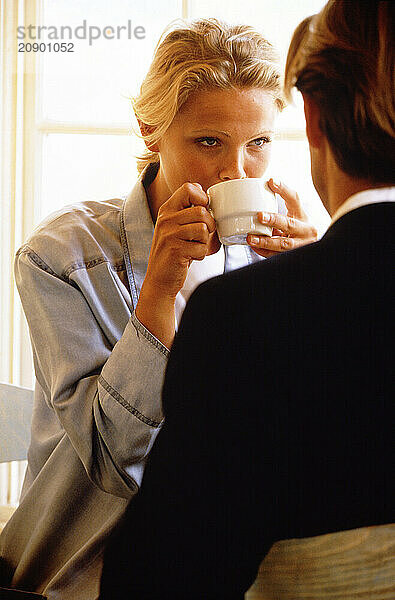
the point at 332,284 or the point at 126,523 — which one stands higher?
the point at 332,284

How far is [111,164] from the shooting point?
2.21 m

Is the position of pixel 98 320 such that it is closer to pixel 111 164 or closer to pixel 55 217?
pixel 55 217

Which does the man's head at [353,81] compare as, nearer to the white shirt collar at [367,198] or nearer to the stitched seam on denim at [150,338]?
the white shirt collar at [367,198]

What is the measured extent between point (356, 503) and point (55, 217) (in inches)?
31.0

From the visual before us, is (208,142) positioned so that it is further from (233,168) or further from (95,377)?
(95,377)

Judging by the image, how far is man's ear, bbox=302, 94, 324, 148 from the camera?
0.60 metres

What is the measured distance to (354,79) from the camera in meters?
0.56

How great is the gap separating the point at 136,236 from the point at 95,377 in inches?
10.2

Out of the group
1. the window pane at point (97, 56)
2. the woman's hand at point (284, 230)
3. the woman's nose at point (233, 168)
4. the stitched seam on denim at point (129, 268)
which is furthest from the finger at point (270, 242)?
the window pane at point (97, 56)

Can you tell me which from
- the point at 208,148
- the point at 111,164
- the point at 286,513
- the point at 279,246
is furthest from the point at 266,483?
the point at 111,164

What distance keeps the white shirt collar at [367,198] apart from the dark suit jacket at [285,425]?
0.4 inches

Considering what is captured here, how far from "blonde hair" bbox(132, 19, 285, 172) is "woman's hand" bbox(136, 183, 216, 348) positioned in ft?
0.67

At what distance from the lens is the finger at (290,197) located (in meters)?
0.92

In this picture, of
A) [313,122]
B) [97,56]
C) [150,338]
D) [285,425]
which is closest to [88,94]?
[97,56]
